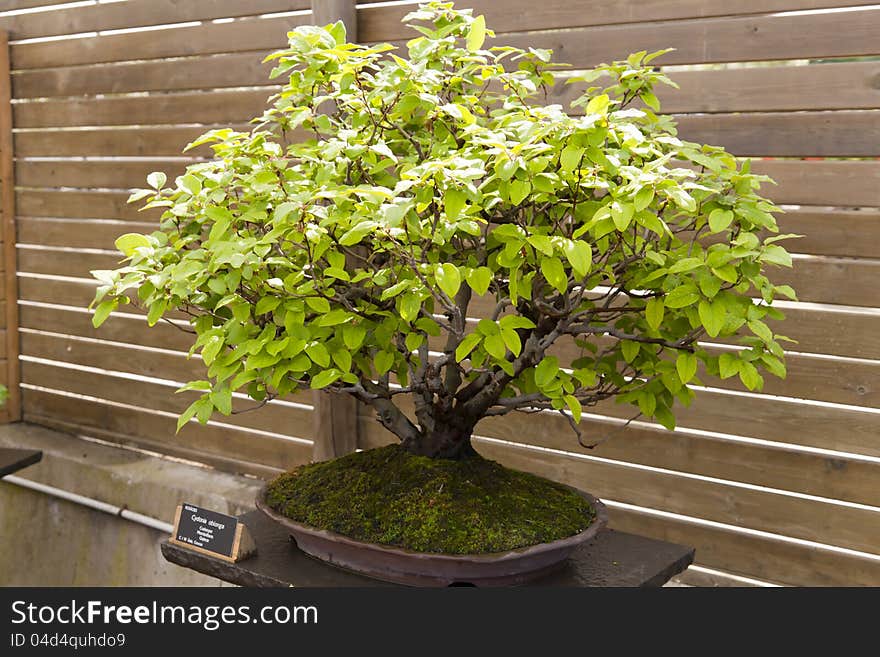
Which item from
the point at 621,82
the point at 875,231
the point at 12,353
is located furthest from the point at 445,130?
the point at 12,353

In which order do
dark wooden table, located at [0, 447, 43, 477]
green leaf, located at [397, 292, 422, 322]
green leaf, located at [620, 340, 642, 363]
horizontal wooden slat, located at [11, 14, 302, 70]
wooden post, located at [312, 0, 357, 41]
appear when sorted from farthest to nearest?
horizontal wooden slat, located at [11, 14, 302, 70] < wooden post, located at [312, 0, 357, 41] < dark wooden table, located at [0, 447, 43, 477] < green leaf, located at [620, 340, 642, 363] < green leaf, located at [397, 292, 422, 322]

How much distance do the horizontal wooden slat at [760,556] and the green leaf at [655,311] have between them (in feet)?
2.89

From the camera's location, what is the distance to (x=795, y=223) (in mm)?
1841

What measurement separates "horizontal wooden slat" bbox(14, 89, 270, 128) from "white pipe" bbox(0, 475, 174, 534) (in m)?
1.21

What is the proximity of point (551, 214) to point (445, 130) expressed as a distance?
215mm

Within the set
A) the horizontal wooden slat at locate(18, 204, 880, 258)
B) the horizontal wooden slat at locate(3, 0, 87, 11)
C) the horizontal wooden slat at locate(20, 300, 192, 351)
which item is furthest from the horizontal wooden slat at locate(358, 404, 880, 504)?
the horizontal wooden slat at locate(3, 0, 87, 11)

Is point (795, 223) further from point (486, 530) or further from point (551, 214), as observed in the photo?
point (486, 530)

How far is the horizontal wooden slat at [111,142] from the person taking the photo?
2.85 meters

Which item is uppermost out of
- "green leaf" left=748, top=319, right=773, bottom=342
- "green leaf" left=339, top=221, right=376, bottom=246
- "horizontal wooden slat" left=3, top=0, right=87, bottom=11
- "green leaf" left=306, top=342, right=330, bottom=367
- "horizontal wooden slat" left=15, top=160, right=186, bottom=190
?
"horizontal wooden slat" left=3, top=0, right=87, bottom=11

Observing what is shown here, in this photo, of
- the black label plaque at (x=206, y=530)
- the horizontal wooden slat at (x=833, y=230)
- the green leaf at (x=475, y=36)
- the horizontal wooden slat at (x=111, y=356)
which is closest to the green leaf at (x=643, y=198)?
the green leaf at (x=475, y=36)

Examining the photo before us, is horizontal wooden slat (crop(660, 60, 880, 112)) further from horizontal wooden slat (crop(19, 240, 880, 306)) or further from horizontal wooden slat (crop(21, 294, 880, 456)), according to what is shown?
horizontal wooden slat (crop(21, 294, 880, 456))

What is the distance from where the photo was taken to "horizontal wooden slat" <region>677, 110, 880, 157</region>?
1.77 meters

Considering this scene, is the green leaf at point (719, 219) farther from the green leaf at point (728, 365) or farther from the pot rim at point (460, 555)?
the pot rim at point (460, 555)

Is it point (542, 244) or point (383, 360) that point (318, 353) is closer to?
point (383, 360)
